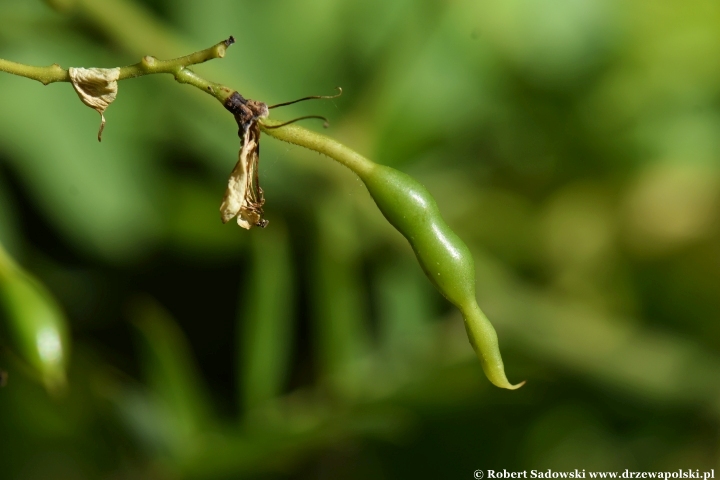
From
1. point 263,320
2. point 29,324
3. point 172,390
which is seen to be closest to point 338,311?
point 263,320

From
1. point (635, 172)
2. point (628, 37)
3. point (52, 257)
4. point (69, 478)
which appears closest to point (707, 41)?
point (628, 37)

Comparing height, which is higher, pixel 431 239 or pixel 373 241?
pixel 373 241

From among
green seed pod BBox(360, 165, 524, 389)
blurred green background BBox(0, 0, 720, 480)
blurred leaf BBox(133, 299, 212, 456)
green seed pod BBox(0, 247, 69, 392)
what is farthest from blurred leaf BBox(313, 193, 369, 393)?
green seed pod BBox(360, 165, 524, 389)

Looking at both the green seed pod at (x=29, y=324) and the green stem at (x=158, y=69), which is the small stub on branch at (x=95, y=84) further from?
the green seed pod at (x=29, y=324)

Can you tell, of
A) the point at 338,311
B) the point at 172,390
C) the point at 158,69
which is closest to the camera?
the point at 158,69

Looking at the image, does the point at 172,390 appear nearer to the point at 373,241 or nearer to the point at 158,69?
the point at 373,241

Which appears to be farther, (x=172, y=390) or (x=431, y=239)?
(x=172, y=390)

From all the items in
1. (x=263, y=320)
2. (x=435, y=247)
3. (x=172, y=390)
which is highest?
(x=263, y=320)

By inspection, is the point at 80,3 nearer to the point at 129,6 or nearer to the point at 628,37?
the point at 129,6
